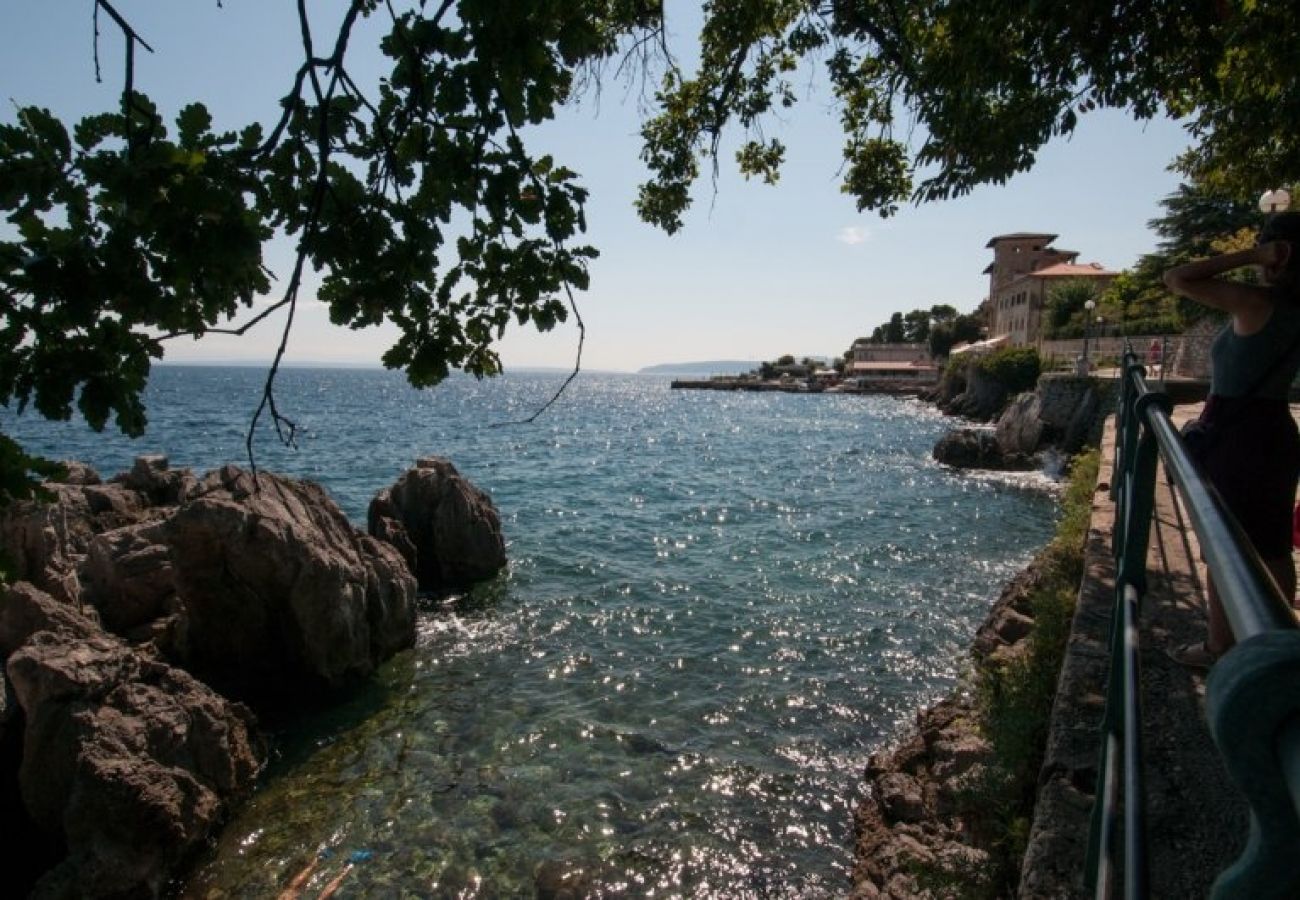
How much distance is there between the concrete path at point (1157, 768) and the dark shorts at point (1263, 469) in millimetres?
857

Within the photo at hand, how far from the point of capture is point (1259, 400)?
380 centimetres

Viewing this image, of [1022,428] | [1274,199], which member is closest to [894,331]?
[1022,428]

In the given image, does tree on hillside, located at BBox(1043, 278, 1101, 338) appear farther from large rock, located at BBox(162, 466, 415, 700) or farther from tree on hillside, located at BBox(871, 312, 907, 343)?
tree on hillside, located at BBox(871, 312, 907, 343)

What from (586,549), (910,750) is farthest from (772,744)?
(586,549)

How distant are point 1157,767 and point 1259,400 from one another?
2059 mm

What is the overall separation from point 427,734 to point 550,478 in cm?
2183

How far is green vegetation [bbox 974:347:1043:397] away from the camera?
50.2m

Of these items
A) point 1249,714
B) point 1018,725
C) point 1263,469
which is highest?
point 1249,714

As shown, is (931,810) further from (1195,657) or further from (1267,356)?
(1267,356)

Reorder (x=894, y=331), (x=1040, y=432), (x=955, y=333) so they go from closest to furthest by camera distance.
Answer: (x=1040, y=432)
(x=955, y=333)
(x=894, y=331)

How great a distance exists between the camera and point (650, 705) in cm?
983

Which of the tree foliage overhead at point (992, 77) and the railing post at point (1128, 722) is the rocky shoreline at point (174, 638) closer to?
the railing post at point (1128, 722)

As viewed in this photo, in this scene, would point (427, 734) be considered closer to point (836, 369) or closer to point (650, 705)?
point (650, 705)

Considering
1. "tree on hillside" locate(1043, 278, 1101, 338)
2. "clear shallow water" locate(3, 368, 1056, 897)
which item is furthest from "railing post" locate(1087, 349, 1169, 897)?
"tree on hillside" locate(1043, 278, 1101, 338)
